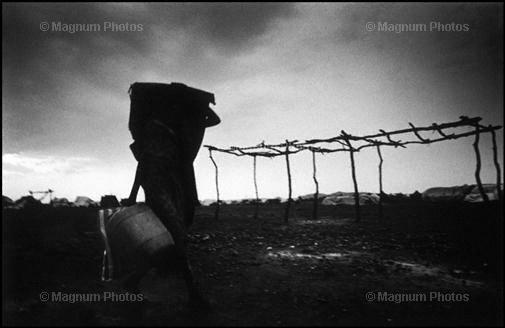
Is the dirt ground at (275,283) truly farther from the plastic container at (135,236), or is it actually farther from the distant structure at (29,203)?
the distant structure at (29,203)

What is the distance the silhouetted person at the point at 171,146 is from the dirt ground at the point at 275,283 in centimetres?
79

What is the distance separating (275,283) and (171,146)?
9.02 feet

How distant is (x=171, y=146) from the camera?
3561 millimetres

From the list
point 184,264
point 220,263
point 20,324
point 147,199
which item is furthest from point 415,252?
point 20,324

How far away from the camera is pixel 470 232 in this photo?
776cm

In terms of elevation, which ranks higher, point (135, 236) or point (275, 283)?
point (135, 236)

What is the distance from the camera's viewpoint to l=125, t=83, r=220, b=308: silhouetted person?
321cm

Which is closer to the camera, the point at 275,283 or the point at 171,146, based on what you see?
the point at 171,146

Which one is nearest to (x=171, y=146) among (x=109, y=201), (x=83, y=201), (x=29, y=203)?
(x=109, y=201)

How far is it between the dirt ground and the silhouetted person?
789 mm

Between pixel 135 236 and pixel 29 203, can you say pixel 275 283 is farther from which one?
pixel 29 203

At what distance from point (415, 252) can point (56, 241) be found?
27.0ft

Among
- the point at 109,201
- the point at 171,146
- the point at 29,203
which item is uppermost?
→ the point at 171,146

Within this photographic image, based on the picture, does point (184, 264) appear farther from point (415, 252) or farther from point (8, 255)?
point (415, 252)
